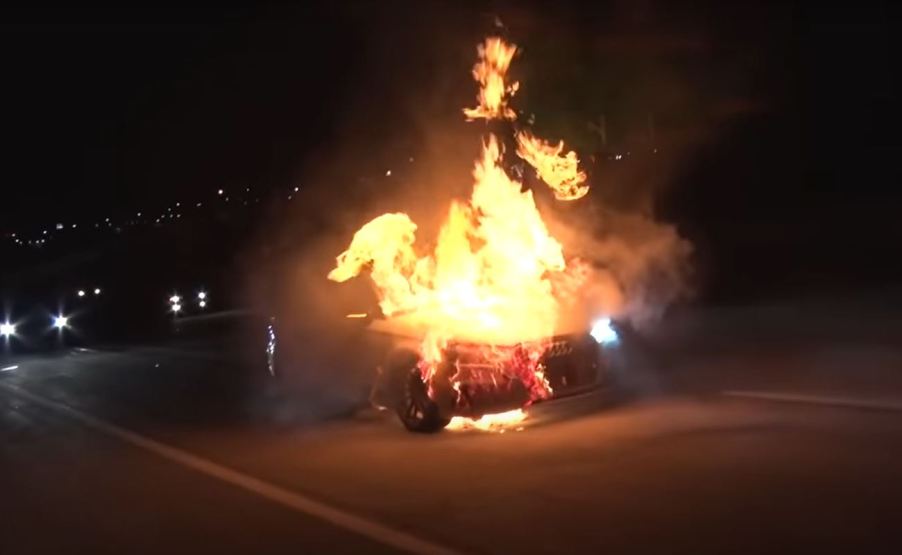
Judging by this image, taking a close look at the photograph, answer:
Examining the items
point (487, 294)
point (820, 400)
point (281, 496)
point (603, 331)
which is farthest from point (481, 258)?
point (281, 496)

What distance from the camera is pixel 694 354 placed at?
15750mm

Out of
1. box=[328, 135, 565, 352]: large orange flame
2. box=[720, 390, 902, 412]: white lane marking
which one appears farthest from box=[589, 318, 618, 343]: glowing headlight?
box=[720, 390, 902, 412]: white lane marking

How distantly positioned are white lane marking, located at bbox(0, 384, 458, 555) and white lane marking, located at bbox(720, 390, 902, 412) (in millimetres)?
5155

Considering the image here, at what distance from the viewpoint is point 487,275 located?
12.3 meters

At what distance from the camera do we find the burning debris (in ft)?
34.1

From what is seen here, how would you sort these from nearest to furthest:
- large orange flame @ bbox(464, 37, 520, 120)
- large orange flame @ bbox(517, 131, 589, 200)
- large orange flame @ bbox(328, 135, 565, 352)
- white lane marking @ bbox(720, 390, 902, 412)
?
white lane marking @ bbox(720, 390, 902, 412)
large orange flame @ bbox(328, 135, 565, 352)
large orange flame @ bbox(464, 37, 520, 120)
large orange flame @ bbox(517, 131, 589, 200)

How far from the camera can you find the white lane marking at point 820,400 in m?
10.6

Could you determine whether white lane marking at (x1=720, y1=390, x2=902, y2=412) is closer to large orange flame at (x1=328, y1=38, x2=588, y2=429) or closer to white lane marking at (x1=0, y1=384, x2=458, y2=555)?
large orange flame at (x1=328, y1=38, x2=588, y2=429)

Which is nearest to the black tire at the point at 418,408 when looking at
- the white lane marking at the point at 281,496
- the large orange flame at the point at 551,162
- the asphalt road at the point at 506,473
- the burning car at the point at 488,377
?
the burning car at the point at 488,377

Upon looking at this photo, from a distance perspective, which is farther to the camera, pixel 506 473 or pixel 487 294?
pixel 487 294

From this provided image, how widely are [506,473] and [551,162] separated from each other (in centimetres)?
563

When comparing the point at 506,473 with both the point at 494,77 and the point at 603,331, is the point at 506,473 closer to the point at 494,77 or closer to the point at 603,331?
the point at 603,331

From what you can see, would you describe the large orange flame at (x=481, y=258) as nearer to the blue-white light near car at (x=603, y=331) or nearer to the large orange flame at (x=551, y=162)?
the blue-white light near car at (x=603, y=331)

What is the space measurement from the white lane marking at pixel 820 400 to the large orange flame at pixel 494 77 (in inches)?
163
